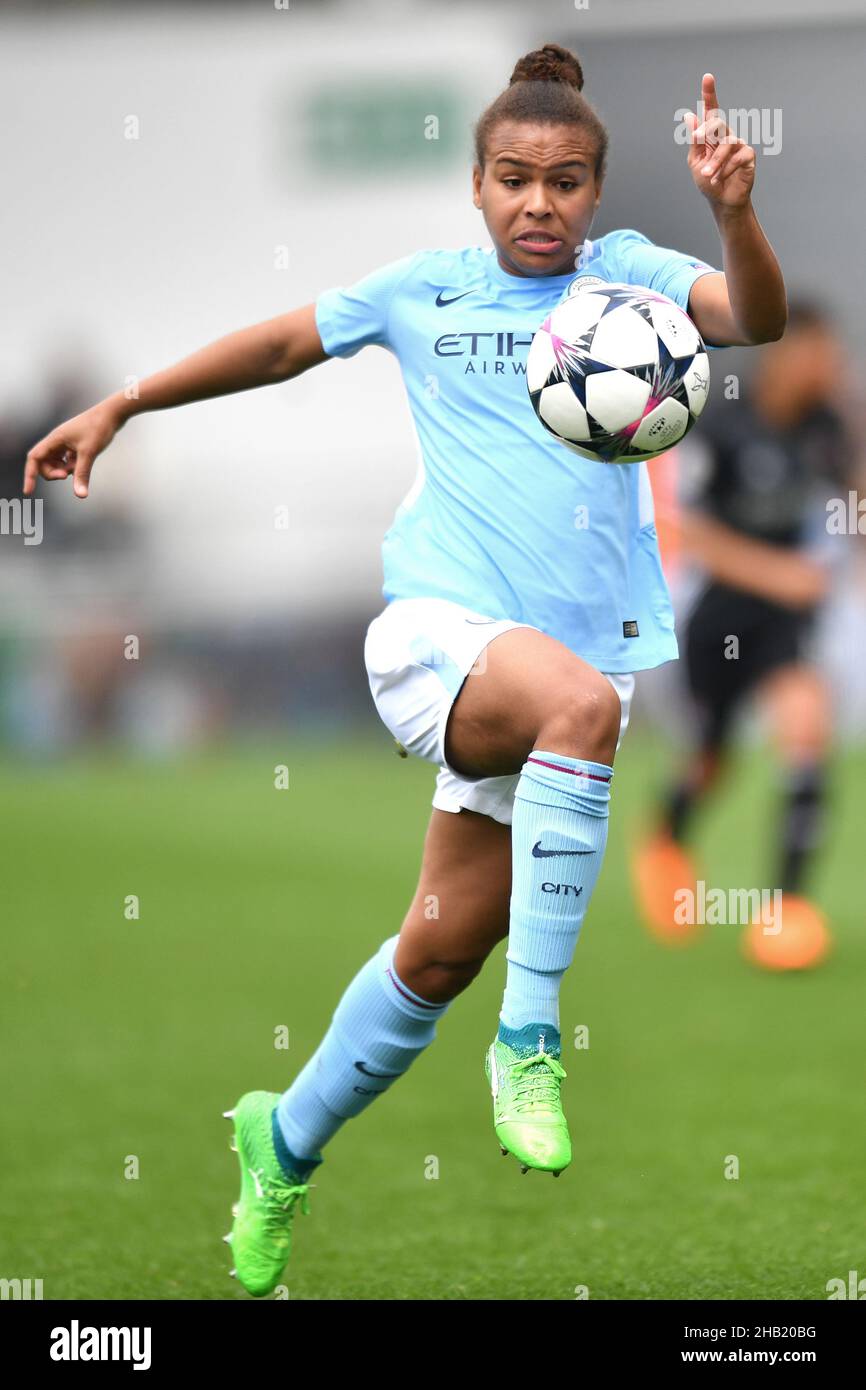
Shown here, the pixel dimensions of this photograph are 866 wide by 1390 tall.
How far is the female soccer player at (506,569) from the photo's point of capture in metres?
3.29

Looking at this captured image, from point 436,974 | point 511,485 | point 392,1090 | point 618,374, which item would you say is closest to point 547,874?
point 436,974

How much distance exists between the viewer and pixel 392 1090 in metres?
6.20

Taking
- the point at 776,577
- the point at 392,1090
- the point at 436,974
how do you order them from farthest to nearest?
1. the point at 776,577
2. the point at 392,1090
3. the point at 436,974

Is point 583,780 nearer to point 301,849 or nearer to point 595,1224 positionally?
point 595,1224

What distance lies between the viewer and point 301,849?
37.2 ft

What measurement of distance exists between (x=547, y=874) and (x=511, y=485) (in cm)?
71

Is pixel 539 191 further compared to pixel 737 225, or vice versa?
pixel 539 191

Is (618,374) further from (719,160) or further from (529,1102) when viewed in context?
(529,1102)

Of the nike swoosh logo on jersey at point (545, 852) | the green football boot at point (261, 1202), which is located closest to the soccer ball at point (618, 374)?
the nike swoosh logo on jersey at point (545, 852)

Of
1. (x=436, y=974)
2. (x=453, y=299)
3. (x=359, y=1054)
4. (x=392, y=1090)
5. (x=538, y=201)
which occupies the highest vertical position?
(x=538, y=201)

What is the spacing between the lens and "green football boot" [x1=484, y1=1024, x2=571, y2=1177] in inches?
124

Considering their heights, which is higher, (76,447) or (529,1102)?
(76,447)

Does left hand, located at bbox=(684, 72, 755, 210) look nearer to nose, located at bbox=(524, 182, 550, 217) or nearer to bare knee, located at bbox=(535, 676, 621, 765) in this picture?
nose, located at bbox=(524, 182, 550, 217)
